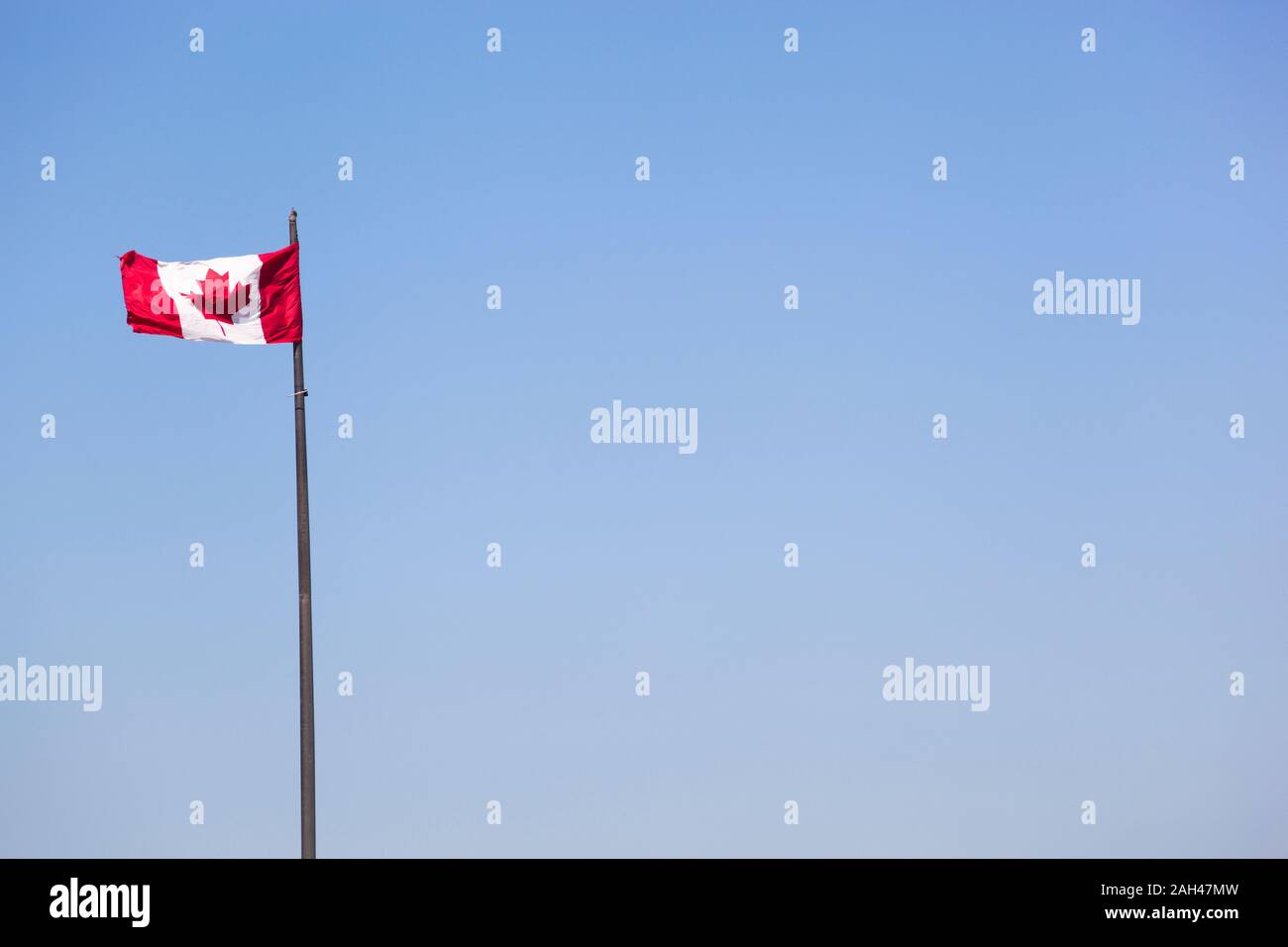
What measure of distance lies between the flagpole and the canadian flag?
3.16 ft

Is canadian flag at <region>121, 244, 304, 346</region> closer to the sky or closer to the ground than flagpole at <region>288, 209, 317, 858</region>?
closer to the sky

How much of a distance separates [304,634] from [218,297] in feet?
23.3

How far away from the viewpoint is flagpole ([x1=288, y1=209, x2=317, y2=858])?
1276 inches

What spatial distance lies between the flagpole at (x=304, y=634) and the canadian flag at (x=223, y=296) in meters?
0.96

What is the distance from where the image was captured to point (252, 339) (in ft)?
117

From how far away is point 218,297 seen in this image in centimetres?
3541

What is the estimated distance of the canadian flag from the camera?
116 ft
